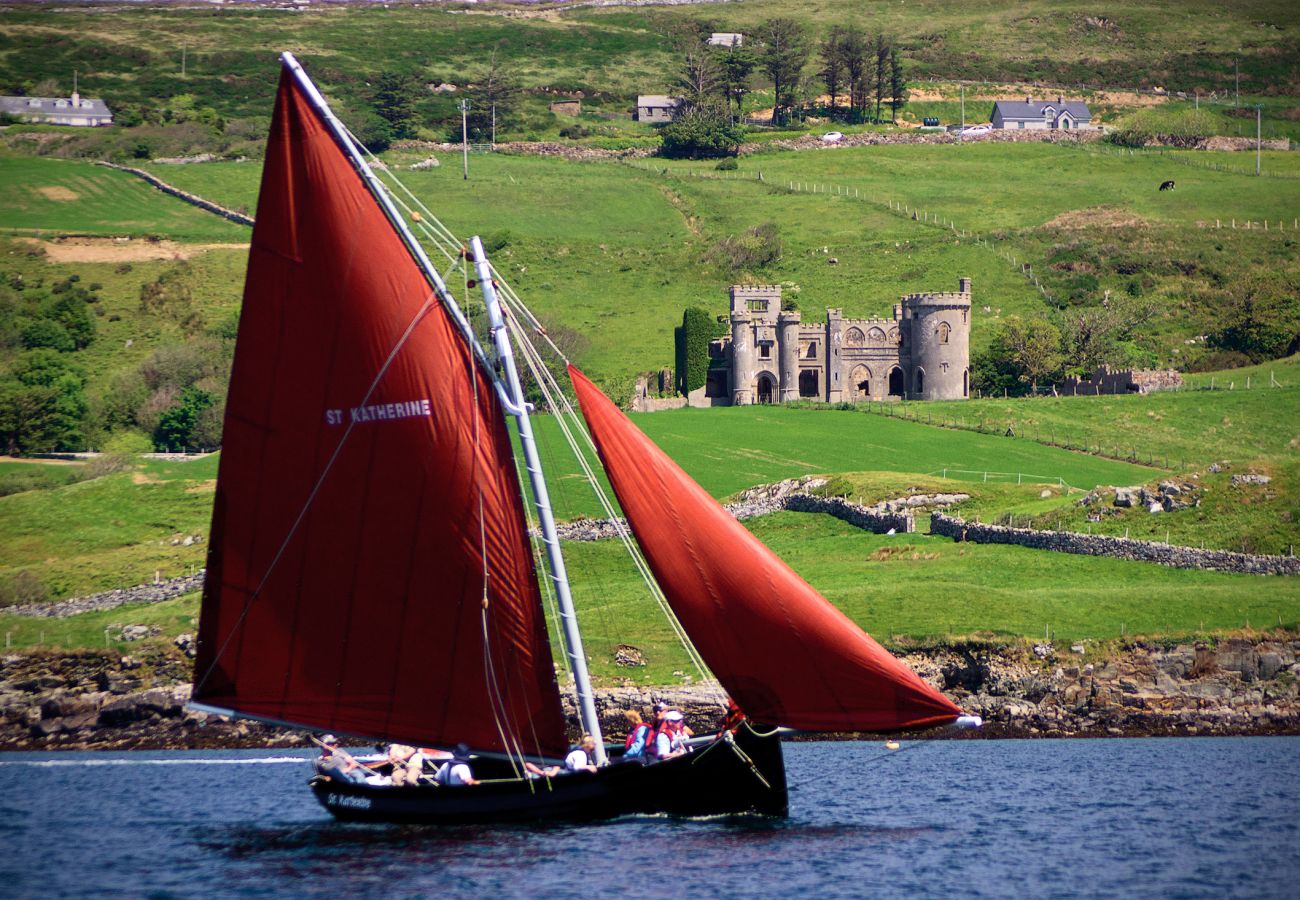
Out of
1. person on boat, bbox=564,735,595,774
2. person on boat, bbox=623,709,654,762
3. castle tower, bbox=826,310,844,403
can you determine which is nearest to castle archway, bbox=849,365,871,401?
castle tower, bbox=826,310,844,403

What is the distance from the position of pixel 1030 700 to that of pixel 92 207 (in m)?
141

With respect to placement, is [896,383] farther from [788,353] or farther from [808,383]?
[788,353]

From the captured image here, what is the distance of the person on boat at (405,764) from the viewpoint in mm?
38312

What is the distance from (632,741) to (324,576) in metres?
7.22

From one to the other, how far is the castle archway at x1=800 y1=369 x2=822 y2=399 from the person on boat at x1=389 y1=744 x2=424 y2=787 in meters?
97.9

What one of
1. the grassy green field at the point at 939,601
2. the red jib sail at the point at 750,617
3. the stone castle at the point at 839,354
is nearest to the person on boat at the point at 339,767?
the red jib sail at the point at 750,617

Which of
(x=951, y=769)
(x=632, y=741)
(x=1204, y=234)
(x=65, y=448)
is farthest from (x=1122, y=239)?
(x=632, y=741)

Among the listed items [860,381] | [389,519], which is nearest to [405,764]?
[389,519]

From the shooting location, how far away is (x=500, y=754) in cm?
3741

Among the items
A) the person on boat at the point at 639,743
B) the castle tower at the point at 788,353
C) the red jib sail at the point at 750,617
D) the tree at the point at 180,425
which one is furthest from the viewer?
the castle tower at the point at 788,353

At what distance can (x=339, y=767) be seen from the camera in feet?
127

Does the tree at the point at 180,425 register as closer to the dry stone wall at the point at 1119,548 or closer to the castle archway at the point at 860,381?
the castle archway at the point at 860,381

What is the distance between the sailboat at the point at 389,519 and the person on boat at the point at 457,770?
0.41 meters

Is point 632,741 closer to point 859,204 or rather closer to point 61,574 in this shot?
point 61,574
